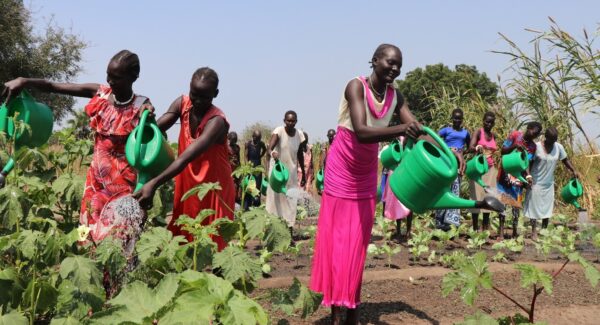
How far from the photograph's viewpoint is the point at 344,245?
3248 mm

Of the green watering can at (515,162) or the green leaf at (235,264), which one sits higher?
the green watering can at (515,162)

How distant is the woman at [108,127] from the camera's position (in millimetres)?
2836

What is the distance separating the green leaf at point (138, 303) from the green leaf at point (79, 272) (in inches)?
9.4

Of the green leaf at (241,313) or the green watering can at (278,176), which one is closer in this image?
the green leaf at (241,313)

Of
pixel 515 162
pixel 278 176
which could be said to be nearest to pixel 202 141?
pixel 278 176

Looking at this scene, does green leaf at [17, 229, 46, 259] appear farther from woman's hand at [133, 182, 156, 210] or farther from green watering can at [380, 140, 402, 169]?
green watering can at [380, 140, 402, 169]

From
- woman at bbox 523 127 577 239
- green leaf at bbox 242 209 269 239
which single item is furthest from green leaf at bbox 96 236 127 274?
woman at bbox 523 127 577 239

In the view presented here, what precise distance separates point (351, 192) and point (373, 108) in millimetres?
446

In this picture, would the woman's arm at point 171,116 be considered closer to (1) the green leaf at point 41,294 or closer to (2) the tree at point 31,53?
(1) the green leaf at point 41,294

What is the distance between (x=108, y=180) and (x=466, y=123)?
8847 mm

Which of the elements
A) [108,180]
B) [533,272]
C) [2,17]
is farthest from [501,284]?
[2,17]

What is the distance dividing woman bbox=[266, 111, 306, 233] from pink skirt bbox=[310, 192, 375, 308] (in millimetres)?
3541

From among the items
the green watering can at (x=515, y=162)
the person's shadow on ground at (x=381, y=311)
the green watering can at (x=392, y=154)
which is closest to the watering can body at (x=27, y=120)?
the person's shadow on ground at (x=381, y=311)

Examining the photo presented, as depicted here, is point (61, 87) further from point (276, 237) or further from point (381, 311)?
point (381, 311)
